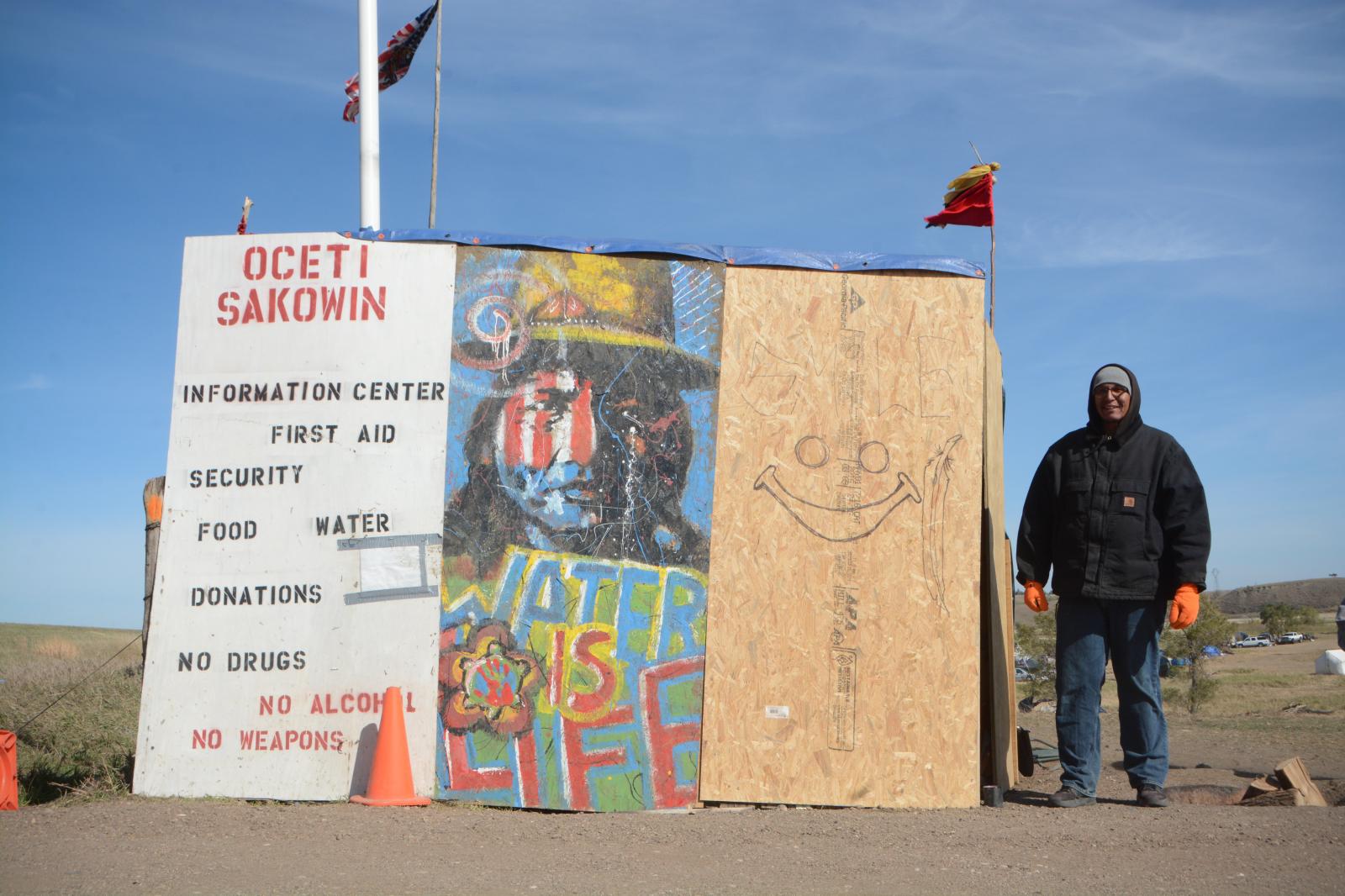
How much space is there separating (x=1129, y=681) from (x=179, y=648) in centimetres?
525

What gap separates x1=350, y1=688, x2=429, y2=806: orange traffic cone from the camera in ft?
19.7

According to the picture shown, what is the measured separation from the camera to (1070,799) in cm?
617

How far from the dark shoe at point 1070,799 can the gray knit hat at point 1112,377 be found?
2.22 meters

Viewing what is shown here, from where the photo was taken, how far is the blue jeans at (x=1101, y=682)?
20.0ft

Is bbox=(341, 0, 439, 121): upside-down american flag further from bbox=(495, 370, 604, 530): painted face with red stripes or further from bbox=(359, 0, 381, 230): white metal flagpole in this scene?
bbox=(495, 370, 604, 530): painted face with red stripes

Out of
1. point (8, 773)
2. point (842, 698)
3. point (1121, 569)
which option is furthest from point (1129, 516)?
point (8, 773)

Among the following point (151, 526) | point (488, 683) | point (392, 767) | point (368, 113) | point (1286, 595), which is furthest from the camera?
point (1286, 595)

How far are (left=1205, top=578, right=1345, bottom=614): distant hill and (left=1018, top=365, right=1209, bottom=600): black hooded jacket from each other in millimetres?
76864

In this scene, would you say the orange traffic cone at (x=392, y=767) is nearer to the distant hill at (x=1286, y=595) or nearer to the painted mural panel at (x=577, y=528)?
the painted mural panel at (x=577, y=528)

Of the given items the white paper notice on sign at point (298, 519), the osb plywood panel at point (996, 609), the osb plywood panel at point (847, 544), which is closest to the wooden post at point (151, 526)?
the white paper notice on sign at point (298, 519)

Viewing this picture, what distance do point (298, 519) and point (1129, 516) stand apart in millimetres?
4601

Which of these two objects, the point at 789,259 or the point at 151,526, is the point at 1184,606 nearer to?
the point at 789,259

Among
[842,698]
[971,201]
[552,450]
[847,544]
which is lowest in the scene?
[842,698]

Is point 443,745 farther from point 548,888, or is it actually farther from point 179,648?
point 548,888
